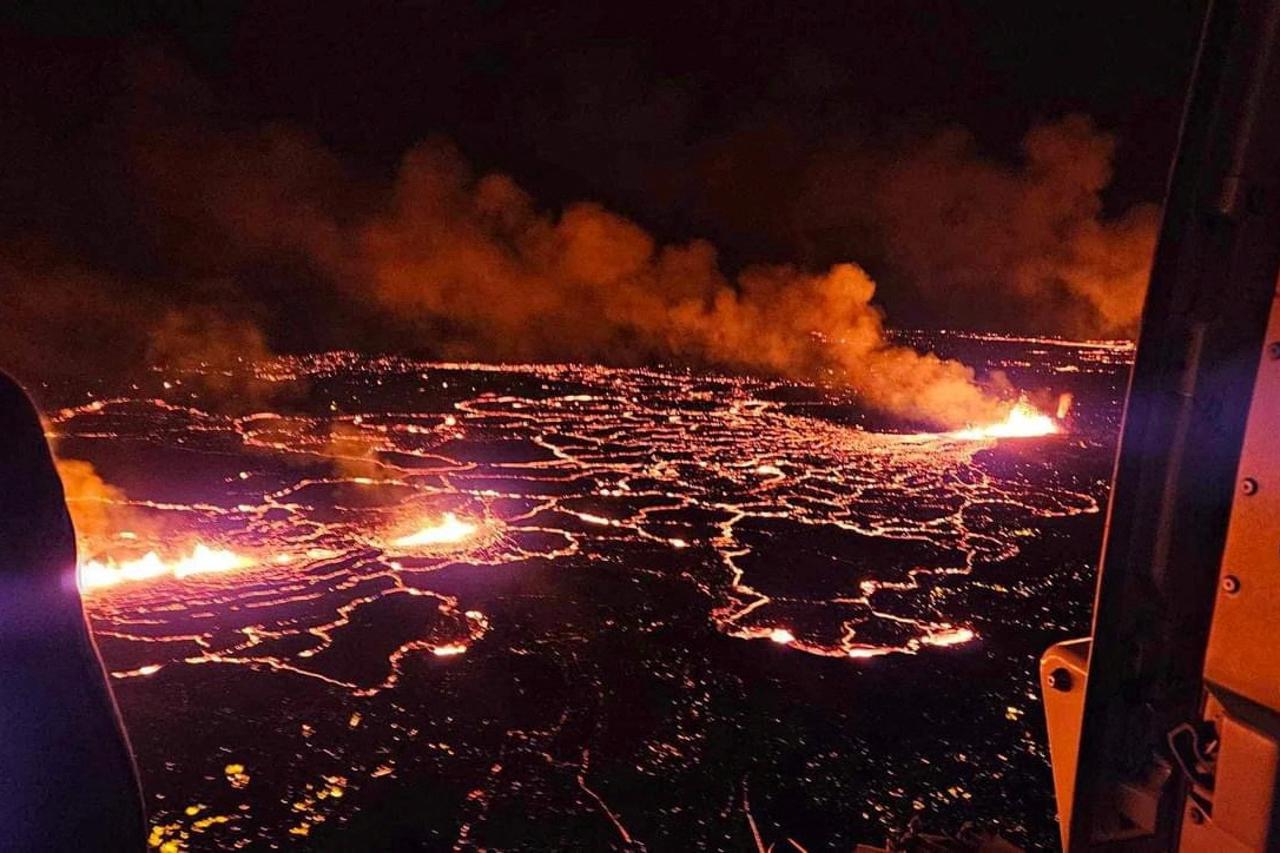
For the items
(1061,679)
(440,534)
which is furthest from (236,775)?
(440,534)

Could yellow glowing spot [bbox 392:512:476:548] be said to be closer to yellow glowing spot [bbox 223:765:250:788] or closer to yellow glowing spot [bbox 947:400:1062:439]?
yellow glowing spot [bbox 223:765:250:788]

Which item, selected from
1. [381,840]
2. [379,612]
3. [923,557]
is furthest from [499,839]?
[923,557]

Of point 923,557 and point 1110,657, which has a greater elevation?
point 1110,657

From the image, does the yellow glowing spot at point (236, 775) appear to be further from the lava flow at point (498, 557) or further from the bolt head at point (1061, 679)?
the bolt head at point (1061, 679)

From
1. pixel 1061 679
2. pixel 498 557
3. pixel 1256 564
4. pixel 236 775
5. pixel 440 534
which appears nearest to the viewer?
pixel 1256 564

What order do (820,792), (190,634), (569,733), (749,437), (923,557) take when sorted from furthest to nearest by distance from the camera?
(749,437), (923,557), (190,634), (569,733), (820,792)

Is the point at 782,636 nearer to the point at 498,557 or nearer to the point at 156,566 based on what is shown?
the point at 498,557

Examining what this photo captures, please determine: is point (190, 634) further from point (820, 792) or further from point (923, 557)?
point (923, 557)

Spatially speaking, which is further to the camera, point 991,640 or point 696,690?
point 991,640
